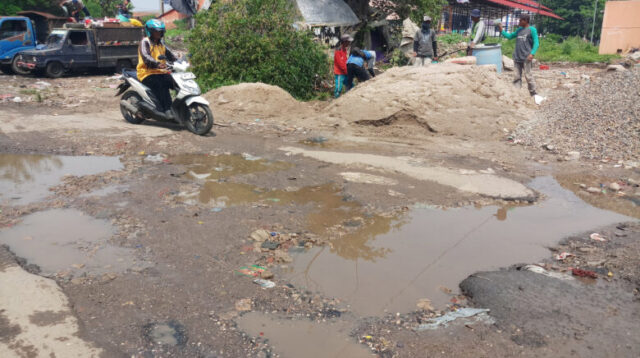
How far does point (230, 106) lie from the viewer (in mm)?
9180

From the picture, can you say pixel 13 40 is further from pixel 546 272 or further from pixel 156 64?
pixel 546 272

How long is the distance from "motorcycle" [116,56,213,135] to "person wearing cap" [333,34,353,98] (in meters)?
3.12

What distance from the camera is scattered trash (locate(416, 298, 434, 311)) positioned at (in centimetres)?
294

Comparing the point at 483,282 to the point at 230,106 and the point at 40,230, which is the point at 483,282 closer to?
the point at 40,230

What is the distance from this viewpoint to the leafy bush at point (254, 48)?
34.0 ft

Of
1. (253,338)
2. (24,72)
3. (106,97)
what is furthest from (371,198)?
(24,72)

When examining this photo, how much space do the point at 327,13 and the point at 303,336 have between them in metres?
12.6

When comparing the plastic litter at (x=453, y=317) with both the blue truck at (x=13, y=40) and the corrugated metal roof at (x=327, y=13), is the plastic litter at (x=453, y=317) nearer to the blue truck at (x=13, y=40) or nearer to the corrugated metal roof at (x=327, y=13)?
the corrugated metal roof at (x=327, y=13)

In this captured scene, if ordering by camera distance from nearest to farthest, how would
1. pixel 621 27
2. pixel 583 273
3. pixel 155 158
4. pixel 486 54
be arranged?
pixel 583 273 → pixel 155 158 → pixel 486 54 → pixel 621 27

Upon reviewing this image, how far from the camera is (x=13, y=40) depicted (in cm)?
1372

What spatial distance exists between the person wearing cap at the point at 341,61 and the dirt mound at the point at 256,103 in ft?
2.81

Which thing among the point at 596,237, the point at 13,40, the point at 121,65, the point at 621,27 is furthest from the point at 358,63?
the point at 621,27

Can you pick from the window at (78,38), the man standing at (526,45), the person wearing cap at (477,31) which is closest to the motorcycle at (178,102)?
the man standing at (526,45)

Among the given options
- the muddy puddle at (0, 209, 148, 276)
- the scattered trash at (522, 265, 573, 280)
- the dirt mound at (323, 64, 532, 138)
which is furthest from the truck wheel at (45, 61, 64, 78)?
the scattered trash at (522, 265, 573, 280)
